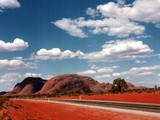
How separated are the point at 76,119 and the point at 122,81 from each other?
8760 centimetres

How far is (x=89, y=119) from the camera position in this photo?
30.0 metres

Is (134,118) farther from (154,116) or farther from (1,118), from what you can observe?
(1,118)

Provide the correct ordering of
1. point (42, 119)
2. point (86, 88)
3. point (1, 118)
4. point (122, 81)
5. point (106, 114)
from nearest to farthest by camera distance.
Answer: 1. point (1, 118)
2. point (42, 119)
3. point (106, 114)
4. point (122, 81)
5. point (86, 88)

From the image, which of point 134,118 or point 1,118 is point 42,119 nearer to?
point 1,118

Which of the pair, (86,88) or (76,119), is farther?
(86,88)

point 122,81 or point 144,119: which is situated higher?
point 122,81

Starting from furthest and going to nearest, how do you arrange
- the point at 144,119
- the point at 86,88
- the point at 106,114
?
the point at 86,88 → the point at 106,114 → the point at 144,119

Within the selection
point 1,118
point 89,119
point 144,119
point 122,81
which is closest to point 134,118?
point 144,119

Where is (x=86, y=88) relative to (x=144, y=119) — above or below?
above

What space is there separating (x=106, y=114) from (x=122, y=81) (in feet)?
277

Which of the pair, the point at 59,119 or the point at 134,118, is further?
the point at 59,119

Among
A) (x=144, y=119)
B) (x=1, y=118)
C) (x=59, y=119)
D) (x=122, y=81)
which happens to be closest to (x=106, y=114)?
(x=59, y=119)

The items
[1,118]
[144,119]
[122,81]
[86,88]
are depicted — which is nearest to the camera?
[1,118]

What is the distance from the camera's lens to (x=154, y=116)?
2656 centimetres
